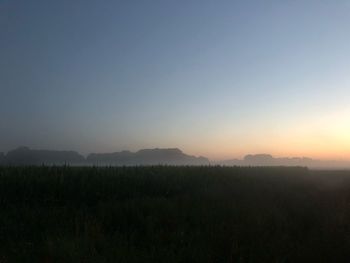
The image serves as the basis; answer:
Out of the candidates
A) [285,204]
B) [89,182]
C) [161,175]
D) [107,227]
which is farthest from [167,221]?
[161,175]

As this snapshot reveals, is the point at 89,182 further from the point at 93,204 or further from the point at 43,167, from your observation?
the point at 43,167

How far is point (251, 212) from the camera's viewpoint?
648 inches

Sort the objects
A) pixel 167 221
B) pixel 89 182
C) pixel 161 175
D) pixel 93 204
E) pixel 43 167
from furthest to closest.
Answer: pixel 161 175 < pixel 43 167 < pixel 89 182 < pixel 93 204 < pixel 167 221

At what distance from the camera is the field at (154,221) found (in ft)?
36.3

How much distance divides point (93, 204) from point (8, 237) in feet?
19.1

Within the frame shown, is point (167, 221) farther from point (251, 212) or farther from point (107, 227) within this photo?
point (251, 212)

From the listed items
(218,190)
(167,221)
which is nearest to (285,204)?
(218,190)

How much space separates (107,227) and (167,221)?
6.68 feet

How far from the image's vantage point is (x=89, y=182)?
19.5m

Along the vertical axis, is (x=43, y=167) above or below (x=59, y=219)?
above

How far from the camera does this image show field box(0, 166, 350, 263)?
36.3 ft

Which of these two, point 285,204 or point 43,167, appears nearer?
point 285,204

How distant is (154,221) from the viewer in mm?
14094

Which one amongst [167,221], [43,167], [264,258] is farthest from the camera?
[43,167]
